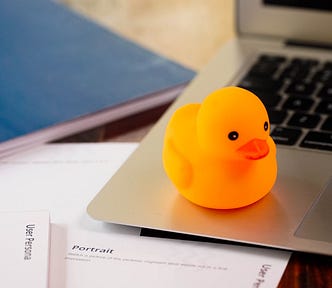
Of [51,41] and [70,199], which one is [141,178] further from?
[51,41]

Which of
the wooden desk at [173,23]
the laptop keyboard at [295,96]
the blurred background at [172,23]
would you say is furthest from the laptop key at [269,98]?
the blurred background at [172,23]

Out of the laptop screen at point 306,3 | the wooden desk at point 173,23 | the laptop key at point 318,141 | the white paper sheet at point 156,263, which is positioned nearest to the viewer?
the white paper sheet at point 156,263

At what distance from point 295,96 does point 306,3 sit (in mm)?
150

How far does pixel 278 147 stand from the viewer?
667 millimetres

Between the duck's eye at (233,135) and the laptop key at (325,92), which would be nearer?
the duck's eye at (233,135)

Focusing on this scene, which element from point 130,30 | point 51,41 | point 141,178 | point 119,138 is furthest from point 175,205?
point 130,30

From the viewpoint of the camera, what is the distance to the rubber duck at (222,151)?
54 centimetres

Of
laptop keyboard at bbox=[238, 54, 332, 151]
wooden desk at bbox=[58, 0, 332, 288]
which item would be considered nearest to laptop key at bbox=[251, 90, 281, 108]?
laptop keyboard at bbox=[238, 54, 332, 151]

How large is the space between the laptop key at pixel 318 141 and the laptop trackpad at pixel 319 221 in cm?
6

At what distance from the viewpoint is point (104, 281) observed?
531mm

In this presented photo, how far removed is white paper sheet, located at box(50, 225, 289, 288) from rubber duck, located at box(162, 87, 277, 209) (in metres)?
0.04

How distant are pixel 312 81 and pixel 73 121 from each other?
0.23 meters

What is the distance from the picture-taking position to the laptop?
0.56m

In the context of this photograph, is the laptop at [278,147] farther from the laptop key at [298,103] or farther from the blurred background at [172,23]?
the blurred background at [172,23]
